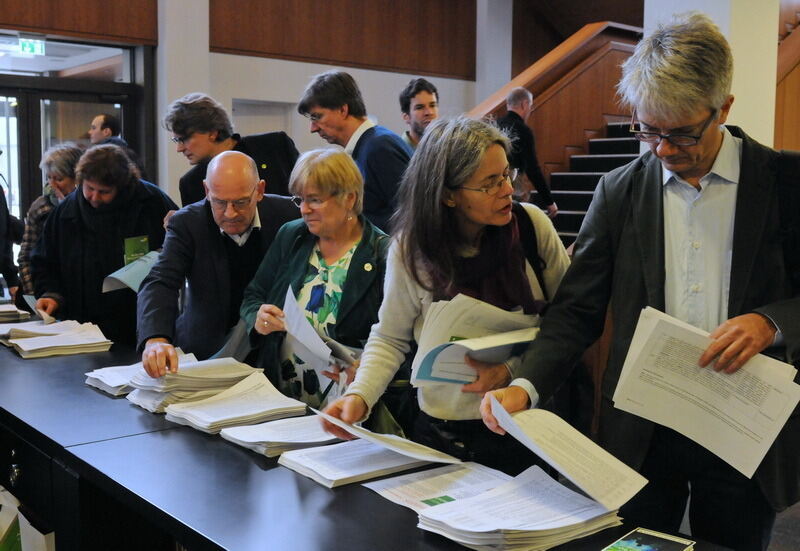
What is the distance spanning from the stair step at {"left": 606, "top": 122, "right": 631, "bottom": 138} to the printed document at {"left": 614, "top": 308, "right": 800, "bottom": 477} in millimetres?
6824

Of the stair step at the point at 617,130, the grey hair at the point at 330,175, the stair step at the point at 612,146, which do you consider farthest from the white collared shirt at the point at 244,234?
the stair step at the point at 617,130

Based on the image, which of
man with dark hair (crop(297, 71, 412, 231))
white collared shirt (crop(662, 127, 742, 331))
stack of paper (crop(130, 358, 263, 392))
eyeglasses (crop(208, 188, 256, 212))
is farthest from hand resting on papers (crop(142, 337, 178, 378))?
white collared shirt (crop(662, 127, 742, 331))

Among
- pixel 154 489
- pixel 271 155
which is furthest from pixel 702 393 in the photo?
pixel 271 155

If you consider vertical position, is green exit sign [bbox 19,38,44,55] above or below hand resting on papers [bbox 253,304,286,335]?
above

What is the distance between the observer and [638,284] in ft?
5.65

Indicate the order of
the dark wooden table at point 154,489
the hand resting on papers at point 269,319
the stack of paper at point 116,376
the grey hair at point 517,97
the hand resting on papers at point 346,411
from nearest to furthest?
1. the dark wooden table at point 154,489
2. the hand resting on papers at point 346,411
3. the hand resting on papers at point 269,319
4. the stack of paper at point 116,376
5. the grey hair at point 517,97

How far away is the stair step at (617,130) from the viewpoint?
814 cm

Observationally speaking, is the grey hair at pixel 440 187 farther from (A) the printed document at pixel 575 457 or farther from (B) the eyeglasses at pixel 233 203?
(B) the eyeglasses at pixel 233 203

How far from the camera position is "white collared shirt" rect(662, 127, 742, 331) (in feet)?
5.45

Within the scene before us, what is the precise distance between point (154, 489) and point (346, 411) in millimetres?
422

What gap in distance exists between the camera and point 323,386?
244cm

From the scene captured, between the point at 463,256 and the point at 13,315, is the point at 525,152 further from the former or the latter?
the point at 463,256

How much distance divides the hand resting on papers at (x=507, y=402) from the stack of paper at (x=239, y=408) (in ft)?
2.41

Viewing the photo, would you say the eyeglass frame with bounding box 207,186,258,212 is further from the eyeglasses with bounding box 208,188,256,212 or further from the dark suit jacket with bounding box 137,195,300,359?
the dark suit jacket with bounding box 137,195,300,359
